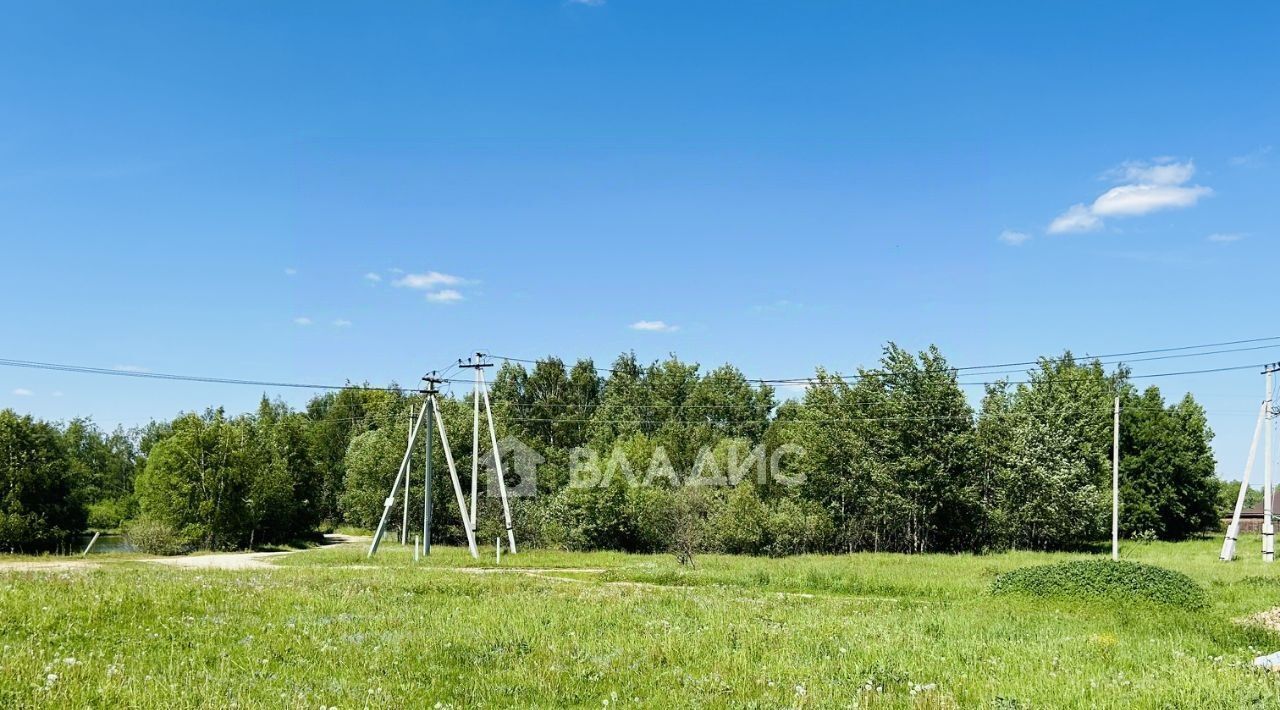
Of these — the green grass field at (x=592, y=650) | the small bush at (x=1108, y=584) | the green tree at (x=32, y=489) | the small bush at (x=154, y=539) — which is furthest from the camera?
the green tree at (x=32, y=489)

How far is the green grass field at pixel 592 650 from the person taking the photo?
8.52 meters

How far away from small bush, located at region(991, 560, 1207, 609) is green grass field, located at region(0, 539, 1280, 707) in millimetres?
783

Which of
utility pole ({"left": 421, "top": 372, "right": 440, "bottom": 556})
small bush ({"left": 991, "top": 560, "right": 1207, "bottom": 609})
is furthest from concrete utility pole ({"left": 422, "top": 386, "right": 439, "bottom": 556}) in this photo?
small bush ({"left": 991, "top": 560, "right": 1207, "bottom": 609})

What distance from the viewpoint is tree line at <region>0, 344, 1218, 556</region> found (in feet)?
163

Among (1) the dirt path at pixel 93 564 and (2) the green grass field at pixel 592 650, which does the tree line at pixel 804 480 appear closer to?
(1) the dirt path at pixel 93 564

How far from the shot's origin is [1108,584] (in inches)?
767

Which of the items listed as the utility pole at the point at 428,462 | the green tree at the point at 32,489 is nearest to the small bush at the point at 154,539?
the green tree at the point at 32,489

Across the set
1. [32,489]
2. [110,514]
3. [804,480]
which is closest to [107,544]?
[32,489]

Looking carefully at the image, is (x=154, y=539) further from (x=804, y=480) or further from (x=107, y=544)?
(x=804, y=480)

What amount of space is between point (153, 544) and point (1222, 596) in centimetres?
4863

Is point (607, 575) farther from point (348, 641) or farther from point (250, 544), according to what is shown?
point (250, 544)

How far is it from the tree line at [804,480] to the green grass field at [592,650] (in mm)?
30714

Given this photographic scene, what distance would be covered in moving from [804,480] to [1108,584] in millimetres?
34112

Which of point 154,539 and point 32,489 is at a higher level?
point 32,489
